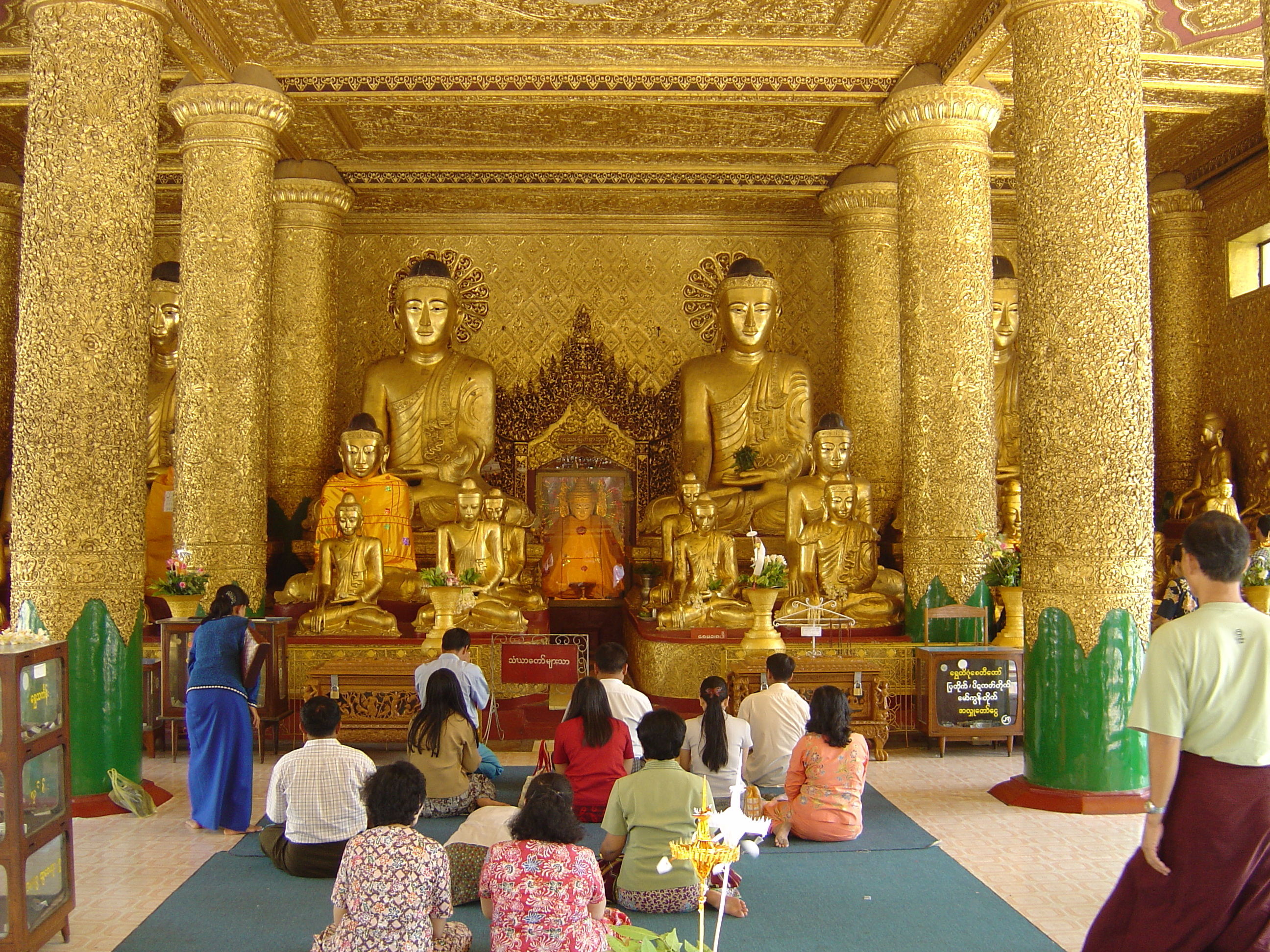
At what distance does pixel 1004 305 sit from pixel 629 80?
4.96m

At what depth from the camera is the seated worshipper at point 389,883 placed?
3.04 m

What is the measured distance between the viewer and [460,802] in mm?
5293

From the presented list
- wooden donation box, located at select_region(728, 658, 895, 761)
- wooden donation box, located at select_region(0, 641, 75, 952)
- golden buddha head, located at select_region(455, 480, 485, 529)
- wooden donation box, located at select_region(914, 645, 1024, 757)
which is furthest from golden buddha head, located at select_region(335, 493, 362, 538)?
wooden donation box, located at select_region(0, 641, 75, 952)

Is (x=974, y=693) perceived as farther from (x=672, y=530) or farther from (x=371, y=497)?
(x=371, y=497)

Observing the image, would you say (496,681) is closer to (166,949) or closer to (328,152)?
(166,949)

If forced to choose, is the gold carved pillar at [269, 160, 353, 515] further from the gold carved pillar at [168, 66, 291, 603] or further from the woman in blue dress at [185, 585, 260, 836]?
the woman in blue dress at [185, 585, 260, 836]

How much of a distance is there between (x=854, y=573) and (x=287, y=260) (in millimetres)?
5906

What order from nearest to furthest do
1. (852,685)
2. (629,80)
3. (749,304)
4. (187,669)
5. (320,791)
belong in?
(320,791) → (187,669) → (852,685) → (629,80) → (749,304)

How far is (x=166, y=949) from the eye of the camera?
151 inches

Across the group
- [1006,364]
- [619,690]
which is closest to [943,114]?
[1006,364]

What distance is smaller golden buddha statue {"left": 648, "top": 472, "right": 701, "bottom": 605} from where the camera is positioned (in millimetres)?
8930

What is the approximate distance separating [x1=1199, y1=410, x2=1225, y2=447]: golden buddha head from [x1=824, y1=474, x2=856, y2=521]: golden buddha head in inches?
160

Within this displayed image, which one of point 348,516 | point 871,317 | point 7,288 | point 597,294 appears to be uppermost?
point 597,294

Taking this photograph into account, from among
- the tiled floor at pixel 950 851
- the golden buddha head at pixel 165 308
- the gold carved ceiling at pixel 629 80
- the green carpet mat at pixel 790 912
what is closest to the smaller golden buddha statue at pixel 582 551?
the gold carved ceiling at pixel 629 80
